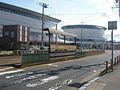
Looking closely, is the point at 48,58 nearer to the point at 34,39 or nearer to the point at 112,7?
the point at 112,7

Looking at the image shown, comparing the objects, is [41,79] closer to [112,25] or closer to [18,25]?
[112,25]

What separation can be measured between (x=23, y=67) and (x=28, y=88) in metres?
10.8

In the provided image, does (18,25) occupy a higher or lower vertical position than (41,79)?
higher

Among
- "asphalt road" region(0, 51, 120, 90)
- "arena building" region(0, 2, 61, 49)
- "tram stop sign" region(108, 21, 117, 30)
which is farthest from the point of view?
"arena building" region(0, 2, 61, 49)

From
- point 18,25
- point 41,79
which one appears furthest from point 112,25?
point 18,25

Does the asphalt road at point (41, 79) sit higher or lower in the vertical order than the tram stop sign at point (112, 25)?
lower

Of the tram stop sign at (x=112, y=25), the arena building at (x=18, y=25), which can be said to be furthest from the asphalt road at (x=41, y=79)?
the arena building at (x=18, y=25)

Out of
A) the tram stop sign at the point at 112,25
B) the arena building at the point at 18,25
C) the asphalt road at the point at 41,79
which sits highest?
the arena building at the point at 18,25

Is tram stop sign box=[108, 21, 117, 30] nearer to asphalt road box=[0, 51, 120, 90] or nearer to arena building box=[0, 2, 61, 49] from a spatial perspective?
asphalt road box=[0, 51, 120, 90]

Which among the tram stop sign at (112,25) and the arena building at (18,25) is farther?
the arena building at (18,25)

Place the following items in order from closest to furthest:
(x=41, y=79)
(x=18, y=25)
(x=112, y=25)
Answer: (x=41, y=79) → (x=112, y=25) → (x=18, y=25)

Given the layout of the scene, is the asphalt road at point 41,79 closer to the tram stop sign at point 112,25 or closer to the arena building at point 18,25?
the tram stop sign at point 112,25

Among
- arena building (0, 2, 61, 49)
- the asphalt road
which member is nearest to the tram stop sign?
the asphalt road

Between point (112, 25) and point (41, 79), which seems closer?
point (41, 79)
